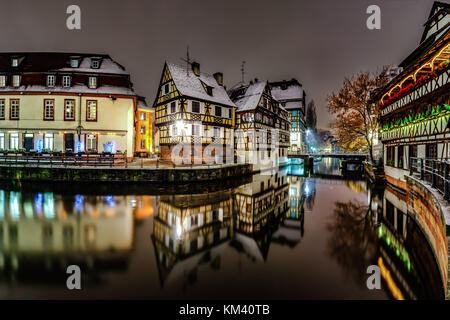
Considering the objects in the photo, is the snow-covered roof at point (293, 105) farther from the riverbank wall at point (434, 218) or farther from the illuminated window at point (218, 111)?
the riverbank wall at point (434, 218)

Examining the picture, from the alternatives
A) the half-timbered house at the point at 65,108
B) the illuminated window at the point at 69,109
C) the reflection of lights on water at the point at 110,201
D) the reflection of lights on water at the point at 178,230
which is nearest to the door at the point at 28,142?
the half-timbered house at the point at 65,108

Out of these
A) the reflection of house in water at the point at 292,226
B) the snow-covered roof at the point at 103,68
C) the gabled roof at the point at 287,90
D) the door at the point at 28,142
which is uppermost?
the gabled roof at the point at 287,90

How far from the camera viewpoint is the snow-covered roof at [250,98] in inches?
1226

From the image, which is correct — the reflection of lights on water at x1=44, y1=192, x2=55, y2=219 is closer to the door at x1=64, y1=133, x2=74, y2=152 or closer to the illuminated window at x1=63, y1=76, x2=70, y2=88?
the door at x1=64, y1=133, x2=74, y2=152

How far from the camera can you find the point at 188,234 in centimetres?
867

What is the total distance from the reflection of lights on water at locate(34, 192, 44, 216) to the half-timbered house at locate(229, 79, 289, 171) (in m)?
20.9

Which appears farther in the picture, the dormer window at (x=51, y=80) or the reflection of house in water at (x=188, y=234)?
the dormer window at (x=51, y=80)

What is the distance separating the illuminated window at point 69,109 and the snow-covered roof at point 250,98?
64.4 ft

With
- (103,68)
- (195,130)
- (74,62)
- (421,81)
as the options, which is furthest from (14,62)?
(421,81)

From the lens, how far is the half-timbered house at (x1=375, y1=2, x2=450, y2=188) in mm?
11438

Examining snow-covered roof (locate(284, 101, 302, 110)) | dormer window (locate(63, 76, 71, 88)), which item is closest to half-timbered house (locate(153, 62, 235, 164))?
dormer window (locate(63, 76, 71, 88))

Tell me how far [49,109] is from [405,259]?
3076 centimetres
